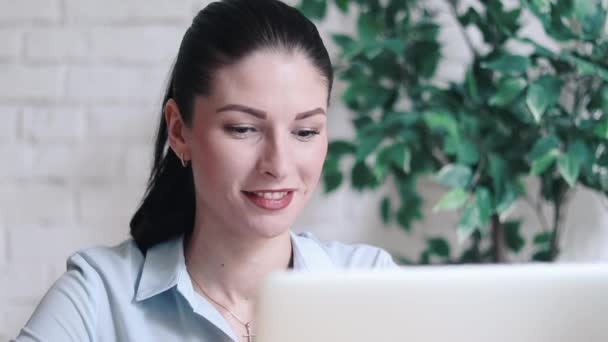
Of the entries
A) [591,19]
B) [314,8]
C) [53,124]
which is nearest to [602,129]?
[591,19]

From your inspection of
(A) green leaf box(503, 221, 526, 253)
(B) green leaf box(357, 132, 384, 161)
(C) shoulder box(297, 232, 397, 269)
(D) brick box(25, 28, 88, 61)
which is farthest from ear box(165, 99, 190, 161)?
(A) green leaf box(503, 221, 526, 253)

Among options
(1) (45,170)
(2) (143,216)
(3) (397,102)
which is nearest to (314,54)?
(2) (143,216)

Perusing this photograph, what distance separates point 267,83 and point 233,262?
Result: 0.27 m

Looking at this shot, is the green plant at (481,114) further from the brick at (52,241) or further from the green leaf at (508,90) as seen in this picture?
the brick at (52,241)

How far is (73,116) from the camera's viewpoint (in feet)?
5.71

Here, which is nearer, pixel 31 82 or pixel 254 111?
pixel 254 111

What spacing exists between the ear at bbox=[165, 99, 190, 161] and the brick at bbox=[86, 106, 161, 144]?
0.64 meters

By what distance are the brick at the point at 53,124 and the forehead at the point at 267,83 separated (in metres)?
0.81

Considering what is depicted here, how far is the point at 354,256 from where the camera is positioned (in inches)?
49.6

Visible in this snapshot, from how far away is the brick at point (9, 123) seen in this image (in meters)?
1.75

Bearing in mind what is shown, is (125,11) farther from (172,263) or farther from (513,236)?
(513,236)

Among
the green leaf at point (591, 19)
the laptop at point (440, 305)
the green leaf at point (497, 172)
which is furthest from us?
the green leaf at point (497, 172)

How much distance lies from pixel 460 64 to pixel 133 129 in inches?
29.8

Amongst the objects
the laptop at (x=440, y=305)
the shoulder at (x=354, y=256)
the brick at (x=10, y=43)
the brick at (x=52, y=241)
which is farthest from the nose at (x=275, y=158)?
the brick at (x=10, y=43)
